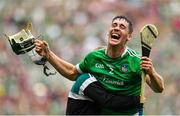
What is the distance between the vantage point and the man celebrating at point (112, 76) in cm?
597

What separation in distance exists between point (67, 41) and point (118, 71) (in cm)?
585

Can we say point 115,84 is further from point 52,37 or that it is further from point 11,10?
point 11,10

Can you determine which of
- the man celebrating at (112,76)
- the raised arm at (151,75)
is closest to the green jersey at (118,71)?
the man celebrating at (112,76)

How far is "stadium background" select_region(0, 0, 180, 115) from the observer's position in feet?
36.4

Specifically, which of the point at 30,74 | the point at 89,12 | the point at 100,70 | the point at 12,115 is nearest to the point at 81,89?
the point at 100,70

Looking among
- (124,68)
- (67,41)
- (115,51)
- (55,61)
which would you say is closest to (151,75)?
(124,68)

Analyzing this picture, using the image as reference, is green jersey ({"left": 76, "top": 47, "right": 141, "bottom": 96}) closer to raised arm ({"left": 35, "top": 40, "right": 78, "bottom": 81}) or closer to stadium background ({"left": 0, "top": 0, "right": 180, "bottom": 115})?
raised arm ({"left": 35, "top": 40, "right": 78, "bottom": 81})

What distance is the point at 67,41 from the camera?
11.8m

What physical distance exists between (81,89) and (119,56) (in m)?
0.43

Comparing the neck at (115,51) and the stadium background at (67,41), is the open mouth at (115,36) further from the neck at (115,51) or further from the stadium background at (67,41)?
the stadium background at (67,41)

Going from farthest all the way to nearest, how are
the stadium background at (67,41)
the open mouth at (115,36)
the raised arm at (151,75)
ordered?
the stadium background at (67,41) < the open mouth at (115,36) < the raised arm at (151,75)

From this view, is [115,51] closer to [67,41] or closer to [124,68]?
[124,68]

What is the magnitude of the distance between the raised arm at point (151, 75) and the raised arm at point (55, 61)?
661 mm

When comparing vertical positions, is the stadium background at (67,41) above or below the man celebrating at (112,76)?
above
